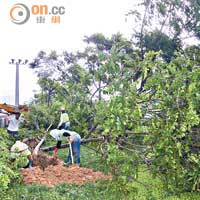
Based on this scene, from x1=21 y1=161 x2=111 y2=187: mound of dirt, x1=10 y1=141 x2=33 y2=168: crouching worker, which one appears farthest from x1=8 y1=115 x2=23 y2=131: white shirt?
x1=21 y1=161 x2=111 y2=187: mound of dirt

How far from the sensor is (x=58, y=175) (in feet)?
19.3

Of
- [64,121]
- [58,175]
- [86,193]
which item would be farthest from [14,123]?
[86,193]

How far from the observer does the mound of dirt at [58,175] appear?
220 inches

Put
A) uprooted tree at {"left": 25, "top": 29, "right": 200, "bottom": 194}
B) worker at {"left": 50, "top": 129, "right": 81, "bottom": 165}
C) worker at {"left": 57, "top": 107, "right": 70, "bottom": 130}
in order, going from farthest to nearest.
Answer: worker at {"left": 57, "top": 107, "right": 70, "bottom": 130}
worker at {"left": 50, "top": 129, "right": 81, "bottom": 165}
uprooted tree at {"left": 25, "top": 29, "right": 200, "bottom": 194}

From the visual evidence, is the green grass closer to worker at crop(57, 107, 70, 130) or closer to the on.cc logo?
worker at crop(57, 107, 70, 130)

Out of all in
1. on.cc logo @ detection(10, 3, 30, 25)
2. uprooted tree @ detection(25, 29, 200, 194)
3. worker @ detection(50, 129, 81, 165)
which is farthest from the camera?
on.cc logo @ detection(10, 3, 30, 25)

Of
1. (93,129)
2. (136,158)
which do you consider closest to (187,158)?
(136,158)

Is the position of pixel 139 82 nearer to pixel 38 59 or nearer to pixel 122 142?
pixel 122 142

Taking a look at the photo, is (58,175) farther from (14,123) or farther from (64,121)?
(14,123)

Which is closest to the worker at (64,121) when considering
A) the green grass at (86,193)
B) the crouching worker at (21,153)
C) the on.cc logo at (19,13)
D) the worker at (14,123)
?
the crouching worker at (21,153)

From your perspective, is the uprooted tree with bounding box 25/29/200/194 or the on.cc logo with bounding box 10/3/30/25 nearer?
the uprooted tree with bounding box 25/29/200/194

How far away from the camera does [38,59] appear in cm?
1187

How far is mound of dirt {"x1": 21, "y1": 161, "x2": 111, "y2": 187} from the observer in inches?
220

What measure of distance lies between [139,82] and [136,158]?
3.25ft
